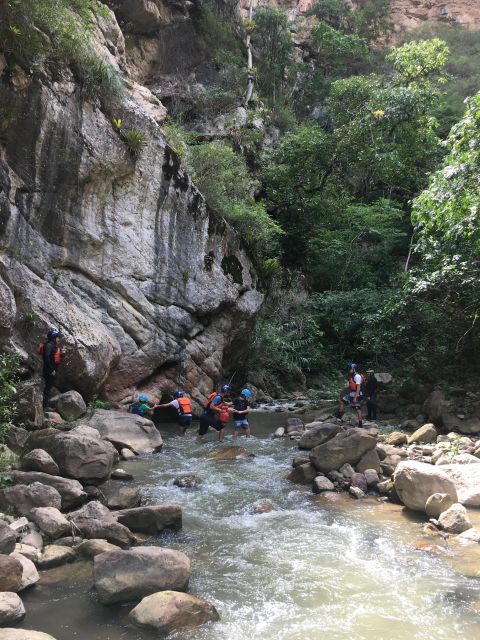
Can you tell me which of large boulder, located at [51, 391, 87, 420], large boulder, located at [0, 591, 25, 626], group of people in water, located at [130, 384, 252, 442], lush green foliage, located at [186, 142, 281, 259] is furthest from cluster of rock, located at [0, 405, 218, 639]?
lush green foliage, located at [186, 142, 281, 259]

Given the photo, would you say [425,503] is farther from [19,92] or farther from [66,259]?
[19,92]

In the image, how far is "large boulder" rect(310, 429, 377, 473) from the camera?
29.0 ft

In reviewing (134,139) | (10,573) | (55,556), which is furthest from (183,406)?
(10,573)

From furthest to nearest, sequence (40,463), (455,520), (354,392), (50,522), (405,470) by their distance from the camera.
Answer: (354,392) → (405,470) → (40,463) → (455,520) → (50,522)

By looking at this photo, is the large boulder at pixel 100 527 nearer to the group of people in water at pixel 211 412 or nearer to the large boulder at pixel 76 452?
the large boulder at pixel 76 452

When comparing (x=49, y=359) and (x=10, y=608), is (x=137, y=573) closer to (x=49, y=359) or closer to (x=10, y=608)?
(x=10, y=608)

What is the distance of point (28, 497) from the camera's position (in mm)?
6125

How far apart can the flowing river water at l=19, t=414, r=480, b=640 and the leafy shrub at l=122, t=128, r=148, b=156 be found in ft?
32.0

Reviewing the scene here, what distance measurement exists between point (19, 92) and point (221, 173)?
8110 mm

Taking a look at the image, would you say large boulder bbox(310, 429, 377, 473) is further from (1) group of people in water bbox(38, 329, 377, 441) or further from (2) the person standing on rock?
(2) the person standing on rock

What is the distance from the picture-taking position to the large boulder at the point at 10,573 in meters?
4.45

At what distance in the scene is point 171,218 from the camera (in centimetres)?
1530

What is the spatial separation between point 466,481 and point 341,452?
2.07 metres

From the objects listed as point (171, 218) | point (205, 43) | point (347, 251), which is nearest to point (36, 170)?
point (171, 218)
